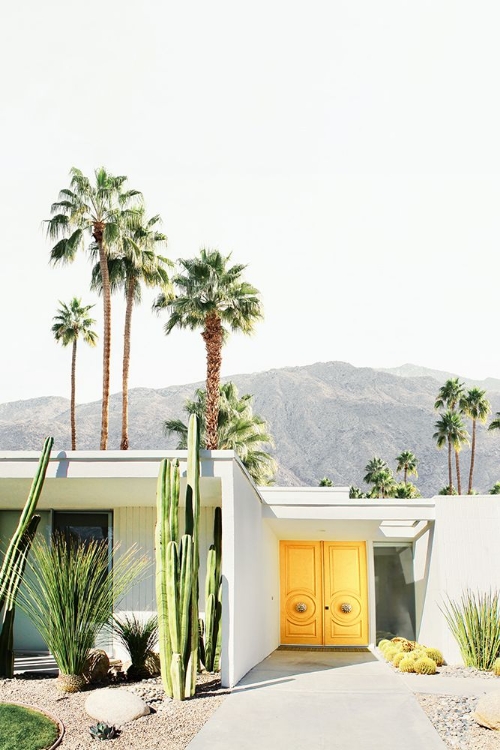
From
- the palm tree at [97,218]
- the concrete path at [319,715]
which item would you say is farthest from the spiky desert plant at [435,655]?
the palm tree at [97,218]

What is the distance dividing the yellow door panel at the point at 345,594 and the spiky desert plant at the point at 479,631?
5.45 metres

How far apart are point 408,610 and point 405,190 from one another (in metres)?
15.4

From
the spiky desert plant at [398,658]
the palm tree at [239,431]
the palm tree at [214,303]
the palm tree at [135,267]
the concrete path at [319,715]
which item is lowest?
the spiky desert plant at [398,658]

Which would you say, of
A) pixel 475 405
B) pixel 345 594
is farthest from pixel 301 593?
pixel 475 405

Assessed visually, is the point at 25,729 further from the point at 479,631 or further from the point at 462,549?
the point at 462,549

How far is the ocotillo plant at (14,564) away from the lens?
26.5ft

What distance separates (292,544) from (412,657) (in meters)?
6.66

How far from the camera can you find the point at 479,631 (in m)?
10.7

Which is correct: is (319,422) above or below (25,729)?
above

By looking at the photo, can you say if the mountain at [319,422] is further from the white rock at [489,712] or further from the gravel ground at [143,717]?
the white rock at [489,712]

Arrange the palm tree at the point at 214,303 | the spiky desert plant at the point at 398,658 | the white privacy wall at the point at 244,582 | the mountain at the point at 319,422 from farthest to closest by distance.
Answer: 1. the mountain at the point at 319,422
2. the palm tree at the point at 214,303
3. the spiky desert plant at the point at 398,658
4. the white privacy wall at the point at 244,582

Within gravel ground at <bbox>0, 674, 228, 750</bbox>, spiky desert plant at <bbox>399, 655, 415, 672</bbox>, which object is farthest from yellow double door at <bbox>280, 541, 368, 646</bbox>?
gravel ground at <bbox>0, 674, 228, 750</bbox>

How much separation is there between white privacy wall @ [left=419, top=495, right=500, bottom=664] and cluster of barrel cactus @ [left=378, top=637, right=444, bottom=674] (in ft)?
1.30

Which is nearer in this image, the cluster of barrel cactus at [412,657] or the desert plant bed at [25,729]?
the desert plant bed at [25,729]
